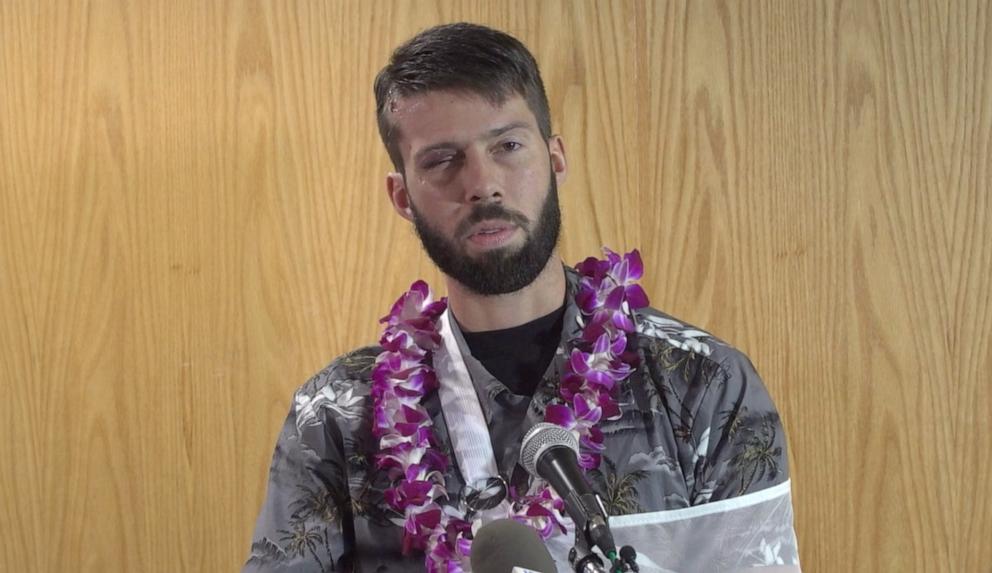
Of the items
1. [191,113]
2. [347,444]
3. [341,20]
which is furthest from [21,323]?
[347,444]

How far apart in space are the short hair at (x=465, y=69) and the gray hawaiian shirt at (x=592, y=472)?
0.31m

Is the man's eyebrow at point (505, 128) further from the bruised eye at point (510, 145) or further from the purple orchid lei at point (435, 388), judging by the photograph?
the purple orchid lei at point (435, 388)

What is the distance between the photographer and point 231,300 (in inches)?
101

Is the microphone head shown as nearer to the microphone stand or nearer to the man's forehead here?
the microphone stand

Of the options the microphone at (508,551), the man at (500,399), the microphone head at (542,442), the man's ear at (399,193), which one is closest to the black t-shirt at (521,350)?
the man at (500,399)

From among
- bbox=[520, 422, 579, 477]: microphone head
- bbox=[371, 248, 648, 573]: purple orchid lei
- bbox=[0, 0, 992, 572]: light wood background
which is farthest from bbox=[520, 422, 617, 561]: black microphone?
bbox=[0, 0, 992, 572]: light wood background

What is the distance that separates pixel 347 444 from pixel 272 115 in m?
1.06

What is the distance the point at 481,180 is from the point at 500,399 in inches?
13.0

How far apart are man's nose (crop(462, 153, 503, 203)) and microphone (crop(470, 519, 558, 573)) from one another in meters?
0.76

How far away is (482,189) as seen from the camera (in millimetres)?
1659

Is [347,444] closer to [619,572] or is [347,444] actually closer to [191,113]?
[619,572]

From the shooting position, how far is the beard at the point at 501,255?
5.50 ft

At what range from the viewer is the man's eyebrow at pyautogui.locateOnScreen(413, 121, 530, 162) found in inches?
66.6

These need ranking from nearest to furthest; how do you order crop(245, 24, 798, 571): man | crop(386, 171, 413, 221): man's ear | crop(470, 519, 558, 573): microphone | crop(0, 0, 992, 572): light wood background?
crop(470, 519, 558, 573): microphone, crop(245, 24, 798, 571): man, crop(386, 171, 413, 221): man's ear, crop(0, 0, 992, 572): light wood background
